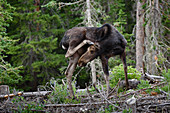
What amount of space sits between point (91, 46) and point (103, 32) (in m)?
0.54

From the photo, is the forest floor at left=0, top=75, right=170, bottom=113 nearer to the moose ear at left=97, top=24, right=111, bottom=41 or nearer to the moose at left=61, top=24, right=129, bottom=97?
the moose at left=61, top=24, right=129, bottom=97

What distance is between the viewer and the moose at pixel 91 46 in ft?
19.7

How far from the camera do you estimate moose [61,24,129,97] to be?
6.00 m

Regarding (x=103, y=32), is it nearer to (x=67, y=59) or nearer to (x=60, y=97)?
(x=60, y=97)

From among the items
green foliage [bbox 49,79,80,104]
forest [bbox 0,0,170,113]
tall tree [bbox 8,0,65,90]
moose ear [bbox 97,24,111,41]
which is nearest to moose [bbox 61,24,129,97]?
moose ear [bbox 97,24,111,41]

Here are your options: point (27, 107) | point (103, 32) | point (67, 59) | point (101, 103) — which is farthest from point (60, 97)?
point (67, 59)

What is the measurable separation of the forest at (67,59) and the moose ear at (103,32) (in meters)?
1.27

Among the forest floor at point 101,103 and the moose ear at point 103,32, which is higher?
the moose ear at point 103,32

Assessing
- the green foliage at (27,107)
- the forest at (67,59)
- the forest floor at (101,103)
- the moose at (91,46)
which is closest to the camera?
the forest floor at (101,103)

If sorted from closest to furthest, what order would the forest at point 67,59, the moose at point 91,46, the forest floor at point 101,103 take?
the forest floor at point 101,103, the forest at point 67,59, the moose at point 91,46

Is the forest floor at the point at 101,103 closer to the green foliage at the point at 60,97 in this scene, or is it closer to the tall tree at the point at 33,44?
the green foliage at the point at 60,97

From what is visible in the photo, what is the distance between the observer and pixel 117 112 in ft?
14.9

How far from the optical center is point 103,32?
20.1 ft

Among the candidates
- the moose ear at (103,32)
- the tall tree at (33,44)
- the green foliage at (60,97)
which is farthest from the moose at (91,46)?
the tall tree at (33,44)
